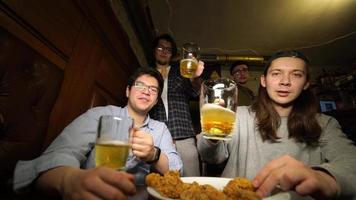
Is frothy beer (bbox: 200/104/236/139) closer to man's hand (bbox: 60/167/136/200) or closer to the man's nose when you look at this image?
man's hand (bbox: 60/167/136/200)

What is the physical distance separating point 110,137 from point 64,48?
0.95 meters

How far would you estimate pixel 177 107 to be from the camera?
6.91 feet

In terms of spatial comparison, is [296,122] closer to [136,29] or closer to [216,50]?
[136,29]

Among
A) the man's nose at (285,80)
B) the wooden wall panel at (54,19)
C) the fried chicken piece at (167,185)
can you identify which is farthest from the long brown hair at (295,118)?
the wooden wall panel at (54,19)

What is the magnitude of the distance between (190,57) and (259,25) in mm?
2440

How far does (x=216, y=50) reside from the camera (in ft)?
13.9

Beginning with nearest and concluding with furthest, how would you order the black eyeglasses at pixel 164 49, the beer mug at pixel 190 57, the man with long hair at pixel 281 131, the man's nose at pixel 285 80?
the man with long hair at pixel 281 131, the man's nose at pixel 285 80, the beer mug at pixel 190 57, the black eyeglasses at pixel 164 49

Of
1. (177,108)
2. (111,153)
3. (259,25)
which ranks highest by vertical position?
(259,25)

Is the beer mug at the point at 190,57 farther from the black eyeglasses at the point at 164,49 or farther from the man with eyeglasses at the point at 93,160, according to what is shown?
the black eyeglasses at the point at 164,49

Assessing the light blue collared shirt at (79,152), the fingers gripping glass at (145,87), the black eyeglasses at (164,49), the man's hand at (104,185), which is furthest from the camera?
the black eyeglasses at (164,49)

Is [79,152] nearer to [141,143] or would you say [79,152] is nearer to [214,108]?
[141,143]

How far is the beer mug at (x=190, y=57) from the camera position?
1.44 m

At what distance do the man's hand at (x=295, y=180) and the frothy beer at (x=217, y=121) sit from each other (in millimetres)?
200

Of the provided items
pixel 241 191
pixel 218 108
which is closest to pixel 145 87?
pixel 218 108
